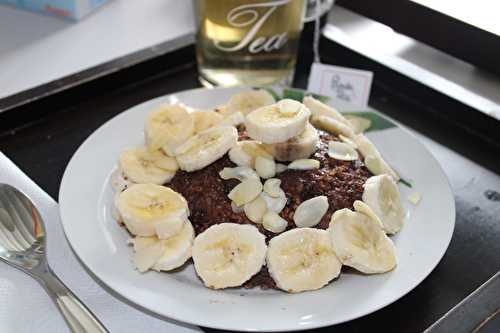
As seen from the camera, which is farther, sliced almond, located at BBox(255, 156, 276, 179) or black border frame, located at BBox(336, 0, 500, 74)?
black border frame, located at BBox(336, 0, 500, 74)

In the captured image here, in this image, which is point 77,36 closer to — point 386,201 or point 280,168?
point 280,168

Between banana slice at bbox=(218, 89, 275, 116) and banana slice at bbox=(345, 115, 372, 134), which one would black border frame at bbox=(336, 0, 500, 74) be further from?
banana slice at bbox=(218, 89, 275, 116)

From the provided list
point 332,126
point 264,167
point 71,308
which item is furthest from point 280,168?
point 71,308

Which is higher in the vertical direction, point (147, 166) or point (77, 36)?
point (147, 166)

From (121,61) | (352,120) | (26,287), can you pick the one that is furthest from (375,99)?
(26,287)

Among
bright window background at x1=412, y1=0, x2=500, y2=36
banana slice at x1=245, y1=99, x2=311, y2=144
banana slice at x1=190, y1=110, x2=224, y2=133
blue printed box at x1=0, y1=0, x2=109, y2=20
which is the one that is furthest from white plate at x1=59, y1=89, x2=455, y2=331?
blue printed box at x1=0, y1=0, x2=109, y2=20

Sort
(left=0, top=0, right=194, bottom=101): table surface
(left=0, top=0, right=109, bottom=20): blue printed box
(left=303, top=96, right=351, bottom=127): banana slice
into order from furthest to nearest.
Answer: (left=0, top=0, right=109, bottom=20): blue printed box
(left=0, top=0, right=194, bottom=101): table surface
(left=303, top=96, right=351, bottom=127): banana slice

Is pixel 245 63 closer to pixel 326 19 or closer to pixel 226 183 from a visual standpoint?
pixel 326 19
